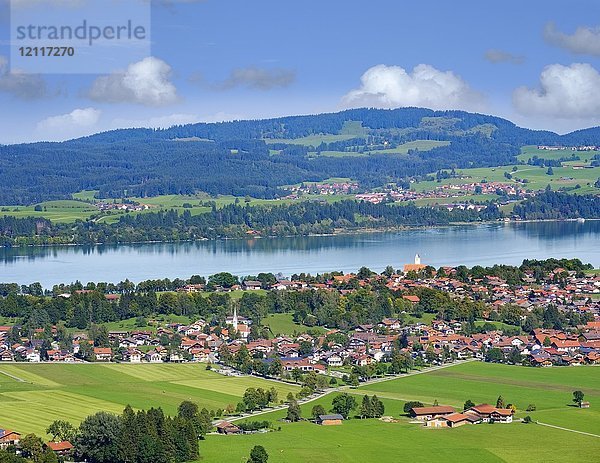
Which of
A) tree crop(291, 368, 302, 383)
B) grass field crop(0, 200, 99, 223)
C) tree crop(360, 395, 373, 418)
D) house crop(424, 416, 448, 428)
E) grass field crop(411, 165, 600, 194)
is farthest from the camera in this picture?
grass field crop(411, 165, 600, 194)

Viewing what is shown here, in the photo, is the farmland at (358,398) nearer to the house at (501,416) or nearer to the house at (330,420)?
the house at (330,420)

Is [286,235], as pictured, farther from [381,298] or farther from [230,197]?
[381,298]

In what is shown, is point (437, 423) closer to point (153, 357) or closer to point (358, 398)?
point (358, 398)

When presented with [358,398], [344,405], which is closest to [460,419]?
[344,405]

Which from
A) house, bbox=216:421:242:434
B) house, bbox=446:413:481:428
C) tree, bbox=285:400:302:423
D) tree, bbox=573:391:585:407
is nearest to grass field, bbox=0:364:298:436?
house, bbox=216:421:242:434

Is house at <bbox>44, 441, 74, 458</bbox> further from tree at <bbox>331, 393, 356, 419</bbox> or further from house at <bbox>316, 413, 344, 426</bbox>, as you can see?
tree at <bbox>331, 393, 356, 419</bbox>

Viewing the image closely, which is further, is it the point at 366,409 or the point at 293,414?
the point at 366,409

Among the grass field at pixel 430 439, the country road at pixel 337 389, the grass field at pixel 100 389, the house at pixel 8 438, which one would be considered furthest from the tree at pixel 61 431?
the country road at pixel 337 389
